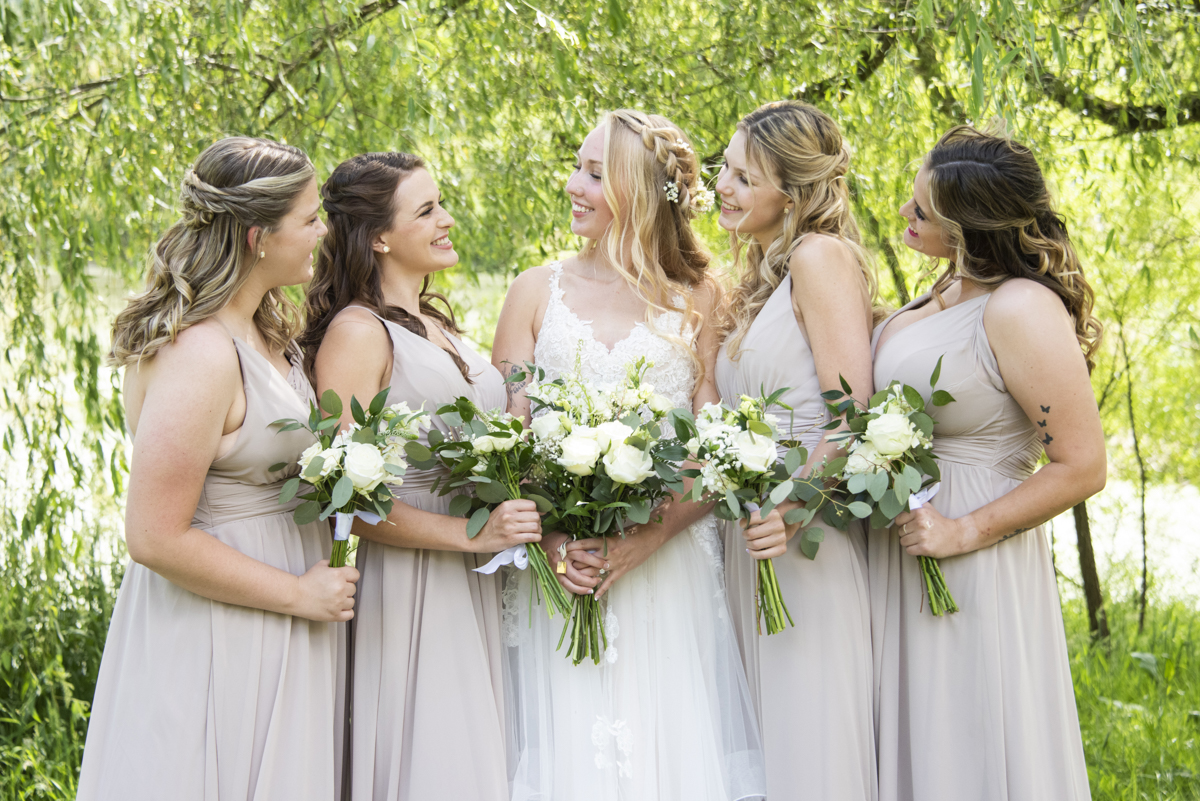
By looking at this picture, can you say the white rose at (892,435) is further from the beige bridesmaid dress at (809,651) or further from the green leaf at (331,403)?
the green leaf at (331,403)

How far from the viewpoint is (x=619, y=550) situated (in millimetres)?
2828

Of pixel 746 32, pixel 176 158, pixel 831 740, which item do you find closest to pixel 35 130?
pixel 176 158

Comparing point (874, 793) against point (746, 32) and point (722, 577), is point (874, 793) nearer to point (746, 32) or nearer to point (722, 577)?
point (722, 577)

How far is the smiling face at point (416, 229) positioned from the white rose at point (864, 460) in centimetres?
135

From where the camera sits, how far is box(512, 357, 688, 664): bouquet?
2.52m

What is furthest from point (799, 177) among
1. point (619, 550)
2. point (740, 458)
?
point (619, 550)

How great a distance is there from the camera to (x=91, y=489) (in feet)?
15.4

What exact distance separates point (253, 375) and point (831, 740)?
1.77m

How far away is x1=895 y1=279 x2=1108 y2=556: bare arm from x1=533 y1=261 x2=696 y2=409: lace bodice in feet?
2.77

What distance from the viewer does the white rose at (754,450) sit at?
97.4 inches

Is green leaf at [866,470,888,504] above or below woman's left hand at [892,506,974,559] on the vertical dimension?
above

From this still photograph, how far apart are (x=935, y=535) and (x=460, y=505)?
49.5 inches

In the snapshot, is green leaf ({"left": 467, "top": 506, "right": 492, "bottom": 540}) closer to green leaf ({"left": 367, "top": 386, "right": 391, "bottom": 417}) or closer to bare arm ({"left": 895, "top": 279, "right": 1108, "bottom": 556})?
green leaf ({"left": 367, "top": 386, "right": 391, "bottom": 417})

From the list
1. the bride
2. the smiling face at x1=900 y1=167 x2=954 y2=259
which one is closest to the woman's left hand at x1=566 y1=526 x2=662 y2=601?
the bride
